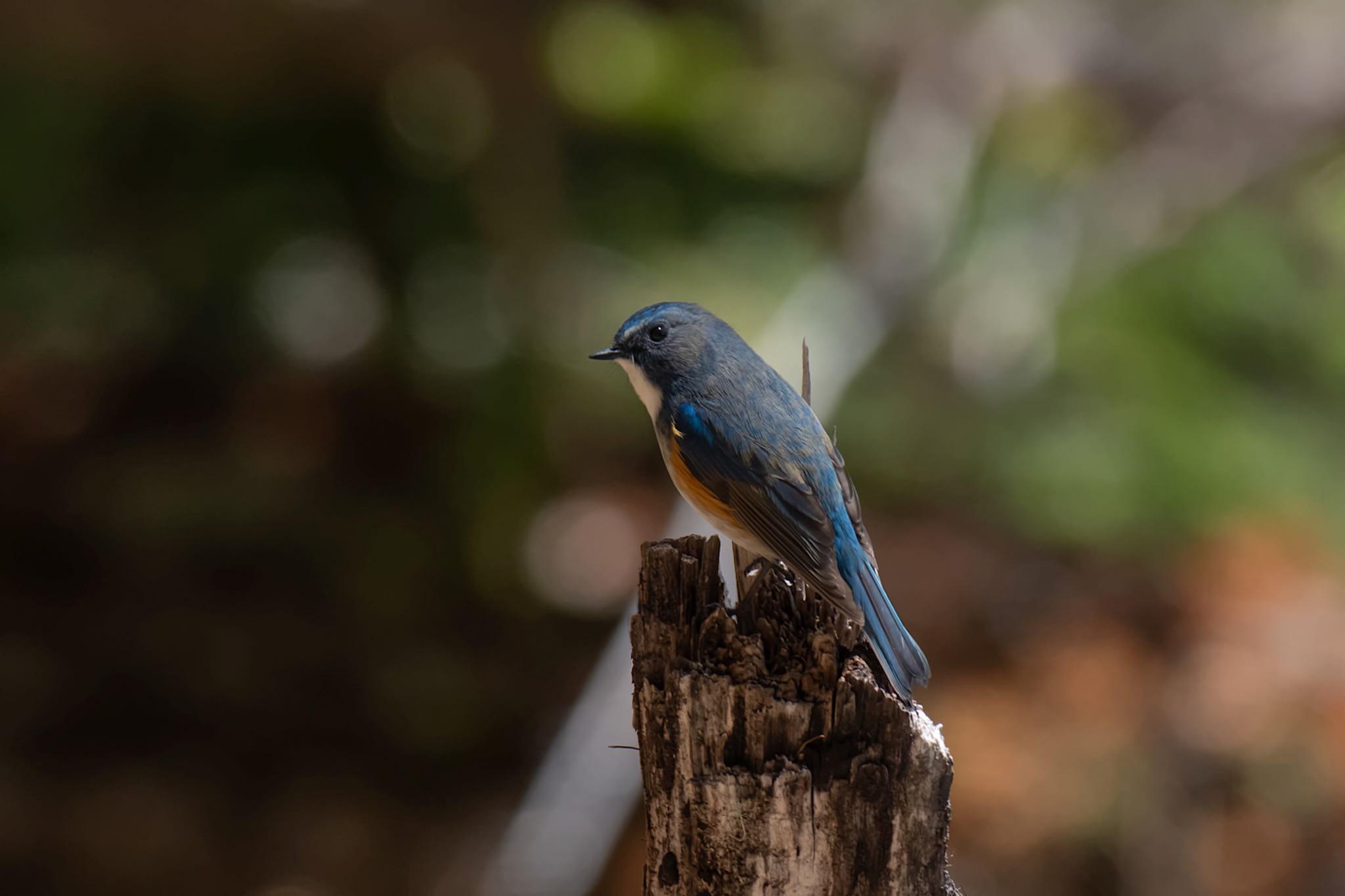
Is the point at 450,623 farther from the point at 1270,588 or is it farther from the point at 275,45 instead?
the point at 1270,588

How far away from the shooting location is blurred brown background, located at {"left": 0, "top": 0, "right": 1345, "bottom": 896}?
4.80 meters

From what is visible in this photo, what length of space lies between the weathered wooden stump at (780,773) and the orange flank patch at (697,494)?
20.1 inches

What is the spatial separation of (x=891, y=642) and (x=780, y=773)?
1.09 ft

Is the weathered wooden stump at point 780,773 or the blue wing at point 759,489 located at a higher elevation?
the blue wing at point 759,489

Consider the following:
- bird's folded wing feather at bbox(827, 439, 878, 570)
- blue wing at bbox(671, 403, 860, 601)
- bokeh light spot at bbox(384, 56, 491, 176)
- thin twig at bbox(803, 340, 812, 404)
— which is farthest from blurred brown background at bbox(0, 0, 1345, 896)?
blue wing at bbox(671, 403, 860, 601)

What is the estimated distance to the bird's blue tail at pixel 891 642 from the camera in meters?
1.91

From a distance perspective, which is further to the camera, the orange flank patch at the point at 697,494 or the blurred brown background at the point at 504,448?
the blurred brown background at the point at 504,448

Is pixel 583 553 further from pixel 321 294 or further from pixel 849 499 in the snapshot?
pixel 849 499

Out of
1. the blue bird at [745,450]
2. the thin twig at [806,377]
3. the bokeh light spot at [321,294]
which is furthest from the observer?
the bokeh light spot at [321,294]

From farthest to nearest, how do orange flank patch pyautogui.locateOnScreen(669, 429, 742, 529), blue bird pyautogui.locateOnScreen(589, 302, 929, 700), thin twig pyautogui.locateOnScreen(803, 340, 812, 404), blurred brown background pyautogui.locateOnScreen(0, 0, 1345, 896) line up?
1. blurred brown background pyautogui.locateOnScreen(0, 0, 1345, 896)
2. thin twig pyautogui.locateOnScreen(803, 340, 812, 404)
3. orange flank patch pyautogui.locateOnScreen(669, 429, 742, 529)
4. blue bird pyautogui.locateOnScreen(589, 302, 929, 700)

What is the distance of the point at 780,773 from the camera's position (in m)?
1.80

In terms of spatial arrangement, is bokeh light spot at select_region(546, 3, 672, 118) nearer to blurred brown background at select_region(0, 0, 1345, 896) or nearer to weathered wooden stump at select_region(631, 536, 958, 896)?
blurred brown background at select_region(0, 0, 1345, 896)

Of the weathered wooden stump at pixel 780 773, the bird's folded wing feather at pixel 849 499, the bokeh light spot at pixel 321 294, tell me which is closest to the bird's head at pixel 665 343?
the bird's folded wing feather at pixel 849 499

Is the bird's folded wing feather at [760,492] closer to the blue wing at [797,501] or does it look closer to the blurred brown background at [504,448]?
the blue wing at [797,501]
